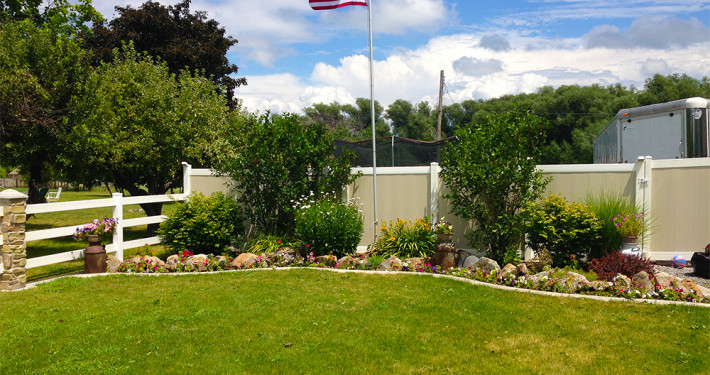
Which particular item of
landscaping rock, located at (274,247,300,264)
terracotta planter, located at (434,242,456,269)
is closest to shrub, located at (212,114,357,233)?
landscaping rock, located at (274,247,300,264)

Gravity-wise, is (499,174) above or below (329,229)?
above

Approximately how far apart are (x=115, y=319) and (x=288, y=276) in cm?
270

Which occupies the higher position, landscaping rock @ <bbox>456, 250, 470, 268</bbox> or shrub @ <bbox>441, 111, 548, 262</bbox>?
shrub @ <bbox>441, 111, 548, 262</bbox>

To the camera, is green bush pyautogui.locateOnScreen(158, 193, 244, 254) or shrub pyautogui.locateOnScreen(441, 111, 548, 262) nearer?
shrub pyautogui.locateOnScreen(441, 111, 548, 262)

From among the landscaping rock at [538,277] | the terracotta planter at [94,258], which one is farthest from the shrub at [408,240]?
the terracotta planter at [94,258]

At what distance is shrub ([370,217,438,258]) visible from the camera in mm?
8688

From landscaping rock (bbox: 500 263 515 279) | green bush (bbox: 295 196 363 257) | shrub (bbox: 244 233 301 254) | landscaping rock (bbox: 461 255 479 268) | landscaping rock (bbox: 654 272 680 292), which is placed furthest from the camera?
shrub (bbox: 244 233 301 254)

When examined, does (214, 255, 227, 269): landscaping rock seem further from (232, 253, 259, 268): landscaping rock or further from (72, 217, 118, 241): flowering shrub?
(72, 217, 118, 241): flowering shrub

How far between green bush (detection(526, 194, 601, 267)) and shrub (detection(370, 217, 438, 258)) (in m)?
1.66

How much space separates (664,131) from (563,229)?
4276 millimetres

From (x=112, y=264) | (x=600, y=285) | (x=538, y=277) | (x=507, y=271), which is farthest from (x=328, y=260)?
(x=600, y=285)

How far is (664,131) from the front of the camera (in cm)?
1023

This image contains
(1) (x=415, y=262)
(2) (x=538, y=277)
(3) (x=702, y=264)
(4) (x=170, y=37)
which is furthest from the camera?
(4) (x=170, y=37)

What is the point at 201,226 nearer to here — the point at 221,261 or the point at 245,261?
the point at 221,261
